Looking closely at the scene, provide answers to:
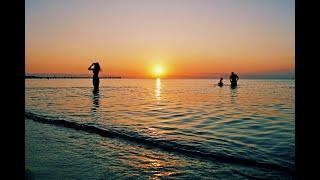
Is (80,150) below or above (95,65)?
below

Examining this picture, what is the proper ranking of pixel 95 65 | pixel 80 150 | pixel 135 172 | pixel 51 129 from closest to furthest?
pixel 135 172 → pixel 80 150 → pixel 51 129 → pixel 95 65

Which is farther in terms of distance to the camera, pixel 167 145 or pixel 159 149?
pixel 167 145

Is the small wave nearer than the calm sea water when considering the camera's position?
No

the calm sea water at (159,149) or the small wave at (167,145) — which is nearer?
the calm sea water at (159,149)

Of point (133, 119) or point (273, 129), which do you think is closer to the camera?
point (273, 129)

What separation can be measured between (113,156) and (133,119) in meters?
6.14

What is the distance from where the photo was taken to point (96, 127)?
10.2 metres

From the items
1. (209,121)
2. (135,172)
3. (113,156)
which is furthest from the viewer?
(209,121)
